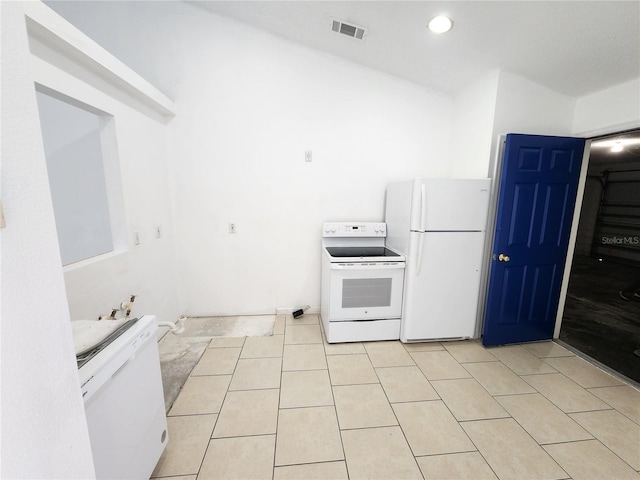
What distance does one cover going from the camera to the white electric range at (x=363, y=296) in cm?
244

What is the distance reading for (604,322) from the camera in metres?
3.03

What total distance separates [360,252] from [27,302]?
243cm

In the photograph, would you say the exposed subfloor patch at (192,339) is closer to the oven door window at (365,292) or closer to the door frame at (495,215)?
the oven door window at (365,292)

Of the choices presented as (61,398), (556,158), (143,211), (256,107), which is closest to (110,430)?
(61,398)

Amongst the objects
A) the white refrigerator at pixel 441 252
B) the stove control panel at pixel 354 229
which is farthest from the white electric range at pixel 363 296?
the stove control panel at pixel 354 229

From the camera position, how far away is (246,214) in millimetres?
2875

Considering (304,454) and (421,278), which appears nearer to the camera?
(304,454)

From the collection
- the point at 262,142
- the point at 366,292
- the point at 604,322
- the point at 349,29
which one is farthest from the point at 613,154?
the point at 262,142

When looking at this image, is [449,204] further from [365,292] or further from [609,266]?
[609,266]

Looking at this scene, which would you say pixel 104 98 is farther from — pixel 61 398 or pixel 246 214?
pixel 61 398

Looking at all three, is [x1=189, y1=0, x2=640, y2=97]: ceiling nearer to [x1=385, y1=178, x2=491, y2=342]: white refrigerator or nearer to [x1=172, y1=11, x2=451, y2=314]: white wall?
[x1=172, y1=11, x2=451, y2=314]: white wall

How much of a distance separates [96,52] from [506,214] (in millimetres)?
3360

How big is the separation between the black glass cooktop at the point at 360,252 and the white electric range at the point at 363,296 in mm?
10

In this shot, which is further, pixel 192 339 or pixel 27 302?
pixel 192 339
